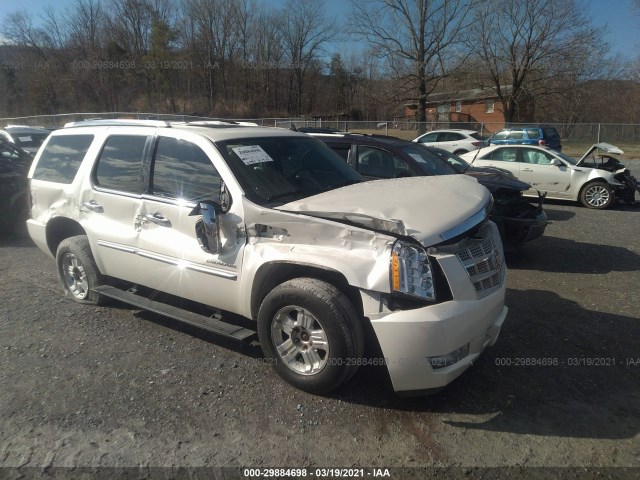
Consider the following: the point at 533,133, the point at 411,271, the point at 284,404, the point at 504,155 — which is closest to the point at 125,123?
the point at 284,404

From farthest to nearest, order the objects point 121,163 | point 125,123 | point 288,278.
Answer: point 125,123, point 121,163, point 288,278

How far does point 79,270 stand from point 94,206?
84cm

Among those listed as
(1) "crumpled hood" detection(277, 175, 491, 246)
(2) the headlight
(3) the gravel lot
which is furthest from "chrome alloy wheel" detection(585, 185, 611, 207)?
(2) the headlight

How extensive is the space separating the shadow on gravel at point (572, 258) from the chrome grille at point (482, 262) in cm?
325

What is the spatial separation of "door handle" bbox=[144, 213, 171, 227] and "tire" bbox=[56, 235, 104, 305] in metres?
1.10

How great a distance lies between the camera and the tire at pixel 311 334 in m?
3.08

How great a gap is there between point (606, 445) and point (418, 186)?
2241 millimetres

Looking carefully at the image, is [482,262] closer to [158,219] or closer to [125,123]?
[158,219]

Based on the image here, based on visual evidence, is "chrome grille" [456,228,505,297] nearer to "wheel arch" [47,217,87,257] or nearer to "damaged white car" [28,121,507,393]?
"damaged white car" [28,121,507,393]

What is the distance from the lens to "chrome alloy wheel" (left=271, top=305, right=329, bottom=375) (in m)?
3.26

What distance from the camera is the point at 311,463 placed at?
274cm

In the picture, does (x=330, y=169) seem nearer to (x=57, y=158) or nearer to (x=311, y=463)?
(x=311, y=463)

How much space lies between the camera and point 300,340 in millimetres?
3391

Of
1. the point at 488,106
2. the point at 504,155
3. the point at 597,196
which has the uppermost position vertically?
→ the point at 488,106
